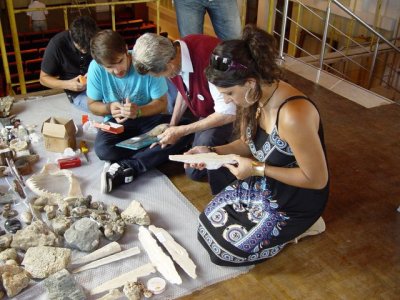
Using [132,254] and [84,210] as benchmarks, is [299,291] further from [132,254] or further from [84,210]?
[84,210]

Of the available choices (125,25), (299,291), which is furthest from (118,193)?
(125,25)

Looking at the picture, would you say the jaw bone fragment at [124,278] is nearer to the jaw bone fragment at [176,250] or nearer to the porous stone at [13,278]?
the jaw bone fragment at [176,250]

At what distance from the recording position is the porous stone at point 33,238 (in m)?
1.94

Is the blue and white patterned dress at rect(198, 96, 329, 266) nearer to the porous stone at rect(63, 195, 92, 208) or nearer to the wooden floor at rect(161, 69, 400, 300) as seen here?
the wooden floor at rect(161, 69, 400, 300)

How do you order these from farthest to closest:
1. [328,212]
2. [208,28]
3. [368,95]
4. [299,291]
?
[208,28]
[368,95]
[328,212]
[299,291]

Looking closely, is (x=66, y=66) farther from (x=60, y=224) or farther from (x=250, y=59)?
(x=250, y=59)

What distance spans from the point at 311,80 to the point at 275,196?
2.31 metres

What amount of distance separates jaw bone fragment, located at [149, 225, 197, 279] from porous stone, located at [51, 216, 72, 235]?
39cm

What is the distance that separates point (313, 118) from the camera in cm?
158

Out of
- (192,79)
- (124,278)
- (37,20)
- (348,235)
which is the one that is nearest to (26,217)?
(124,278)

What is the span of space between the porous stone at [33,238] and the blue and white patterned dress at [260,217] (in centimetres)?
71

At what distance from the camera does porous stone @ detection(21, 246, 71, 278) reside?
1803 mm

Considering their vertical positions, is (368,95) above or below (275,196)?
below

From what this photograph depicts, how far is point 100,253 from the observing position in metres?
1.93
